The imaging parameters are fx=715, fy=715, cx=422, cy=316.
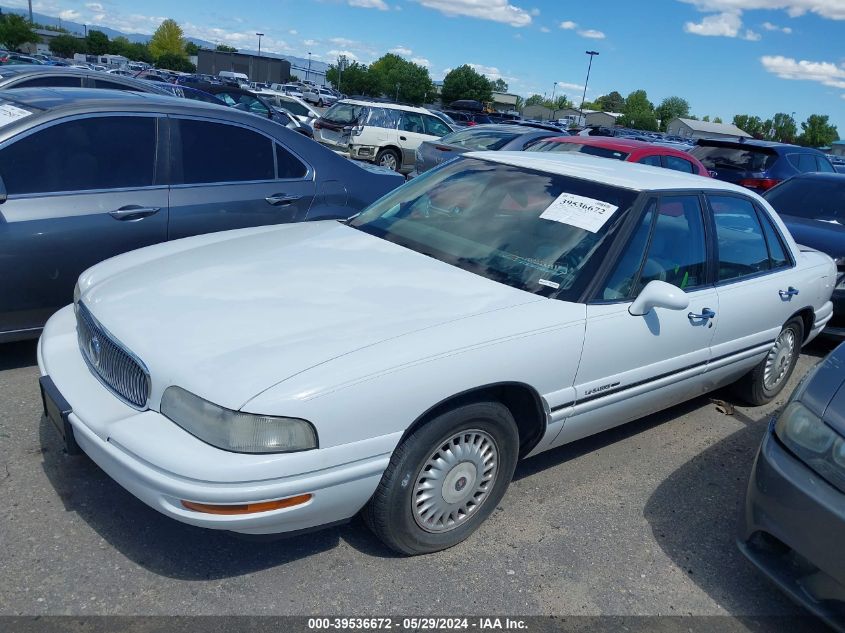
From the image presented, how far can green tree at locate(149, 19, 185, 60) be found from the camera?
105812 millimetres

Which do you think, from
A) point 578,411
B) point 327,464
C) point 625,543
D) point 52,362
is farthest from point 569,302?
point 52,362

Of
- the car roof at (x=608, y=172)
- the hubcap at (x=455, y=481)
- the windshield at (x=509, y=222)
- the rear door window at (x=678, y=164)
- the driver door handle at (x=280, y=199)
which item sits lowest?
the hubcap at (x=455, y=481)

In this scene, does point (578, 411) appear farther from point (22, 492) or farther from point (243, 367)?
point (22, 492)

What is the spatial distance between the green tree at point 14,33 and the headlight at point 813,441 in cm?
7332

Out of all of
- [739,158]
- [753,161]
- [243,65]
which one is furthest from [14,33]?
[753,161]

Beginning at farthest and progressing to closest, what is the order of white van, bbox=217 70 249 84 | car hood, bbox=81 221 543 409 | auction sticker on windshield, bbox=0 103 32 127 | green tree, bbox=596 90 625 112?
green tree, bbox=596 90 625 112, white van, bbox=217 70 249 84, auction sticker on windshield, bbox=0 103 32 127, car hood, bbox=81 221 543 409

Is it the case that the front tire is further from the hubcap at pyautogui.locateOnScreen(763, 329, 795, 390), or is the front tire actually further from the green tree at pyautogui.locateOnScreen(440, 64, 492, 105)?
the green tree at pyautogui.locateOnScreen(440, 64, 492, 105)

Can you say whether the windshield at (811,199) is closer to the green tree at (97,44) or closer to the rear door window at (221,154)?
the rear door window at (221,154)

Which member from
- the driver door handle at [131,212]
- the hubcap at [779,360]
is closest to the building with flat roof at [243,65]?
the driver door handle at [131,212]

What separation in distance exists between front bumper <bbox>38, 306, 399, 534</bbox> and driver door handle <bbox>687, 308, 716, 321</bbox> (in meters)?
1.88

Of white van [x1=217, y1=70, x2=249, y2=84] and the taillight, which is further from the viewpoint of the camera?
white van [x1=217, y1=70, x2=249, y2=84]

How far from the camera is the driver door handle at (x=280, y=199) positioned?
4883 millimetres

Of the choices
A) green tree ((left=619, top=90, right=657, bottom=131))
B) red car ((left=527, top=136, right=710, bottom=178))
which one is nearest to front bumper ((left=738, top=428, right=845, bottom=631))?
red car ((left=527, top=136, right=710, bottom=178))

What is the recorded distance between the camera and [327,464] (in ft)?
7.79
